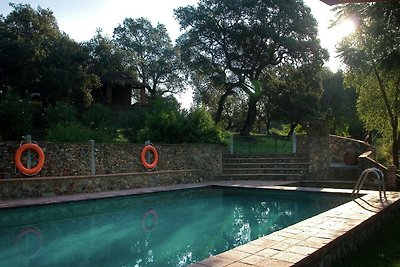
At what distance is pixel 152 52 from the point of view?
35.0m

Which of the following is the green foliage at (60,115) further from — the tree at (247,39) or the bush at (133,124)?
the tree at (247,39)

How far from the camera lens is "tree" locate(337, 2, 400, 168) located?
754 centimetres

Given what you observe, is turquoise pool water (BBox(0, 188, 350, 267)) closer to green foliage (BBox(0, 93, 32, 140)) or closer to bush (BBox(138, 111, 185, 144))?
bush (BBox(138, 111, 185, 144))

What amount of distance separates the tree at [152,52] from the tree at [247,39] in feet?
25.3

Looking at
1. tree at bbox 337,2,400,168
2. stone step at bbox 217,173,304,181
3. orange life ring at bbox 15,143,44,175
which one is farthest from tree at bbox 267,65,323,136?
orange life ring at bbox 15,143,44,175

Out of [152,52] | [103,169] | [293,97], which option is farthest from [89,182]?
[152,52]

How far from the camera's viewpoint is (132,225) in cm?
772

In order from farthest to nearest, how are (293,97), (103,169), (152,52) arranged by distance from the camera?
1. (152,52)
2. (293,97)
3. (103,169)

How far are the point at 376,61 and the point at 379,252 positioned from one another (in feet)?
19.8

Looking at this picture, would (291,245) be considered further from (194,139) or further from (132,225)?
(194,139)

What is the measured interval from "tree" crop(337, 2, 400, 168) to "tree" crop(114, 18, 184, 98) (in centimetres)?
1813

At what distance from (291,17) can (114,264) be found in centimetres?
2172

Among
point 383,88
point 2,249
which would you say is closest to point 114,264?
point 2,249

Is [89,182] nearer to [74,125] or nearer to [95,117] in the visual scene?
[74,125]
